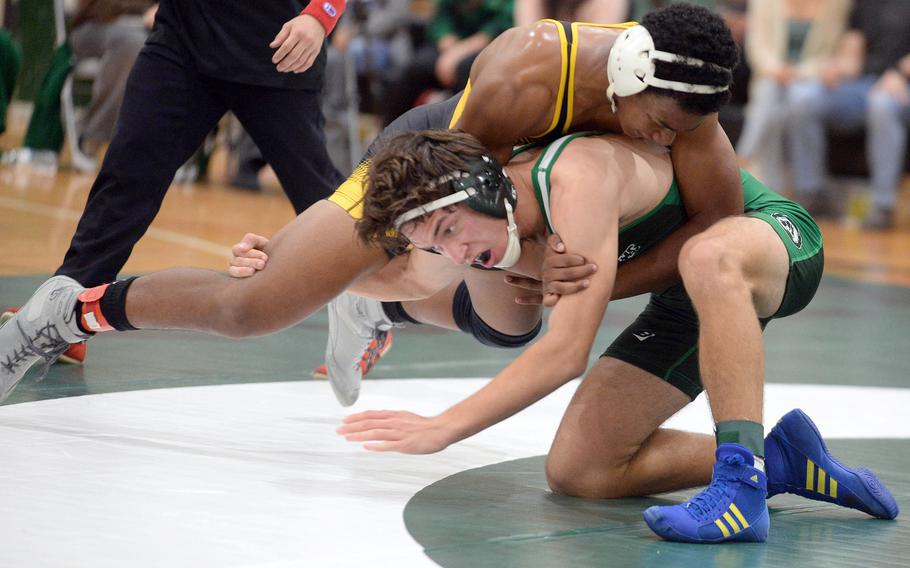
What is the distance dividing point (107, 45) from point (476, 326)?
632cm

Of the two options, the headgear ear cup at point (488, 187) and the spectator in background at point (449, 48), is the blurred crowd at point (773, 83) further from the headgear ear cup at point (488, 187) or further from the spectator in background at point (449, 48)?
the headgear ear cup at point (488, 187)

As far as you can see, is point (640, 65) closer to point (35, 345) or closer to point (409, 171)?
point (409, 171)

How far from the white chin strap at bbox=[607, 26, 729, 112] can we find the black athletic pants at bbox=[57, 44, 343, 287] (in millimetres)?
1175

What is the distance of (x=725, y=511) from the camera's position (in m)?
2.38

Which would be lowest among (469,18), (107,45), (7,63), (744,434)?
(107,45)

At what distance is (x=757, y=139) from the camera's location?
9055 millimetres

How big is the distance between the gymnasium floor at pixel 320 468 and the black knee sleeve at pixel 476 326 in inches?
8.7

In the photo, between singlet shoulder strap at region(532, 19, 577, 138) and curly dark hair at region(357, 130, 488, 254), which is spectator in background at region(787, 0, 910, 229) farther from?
curly dark hair at region(357, 130, 488, 254)

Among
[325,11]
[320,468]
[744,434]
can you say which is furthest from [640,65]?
[325,11]

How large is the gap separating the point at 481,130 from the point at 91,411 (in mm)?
1131

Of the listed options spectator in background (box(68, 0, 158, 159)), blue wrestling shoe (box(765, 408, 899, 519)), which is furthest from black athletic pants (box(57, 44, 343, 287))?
spectator in background (box(68, 0, 158, 159))

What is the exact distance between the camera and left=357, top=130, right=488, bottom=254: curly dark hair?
99.9 inches

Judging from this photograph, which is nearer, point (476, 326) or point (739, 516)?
point (739, 516)

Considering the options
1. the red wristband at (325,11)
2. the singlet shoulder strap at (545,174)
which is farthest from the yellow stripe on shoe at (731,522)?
the red wristband at (325,11)
